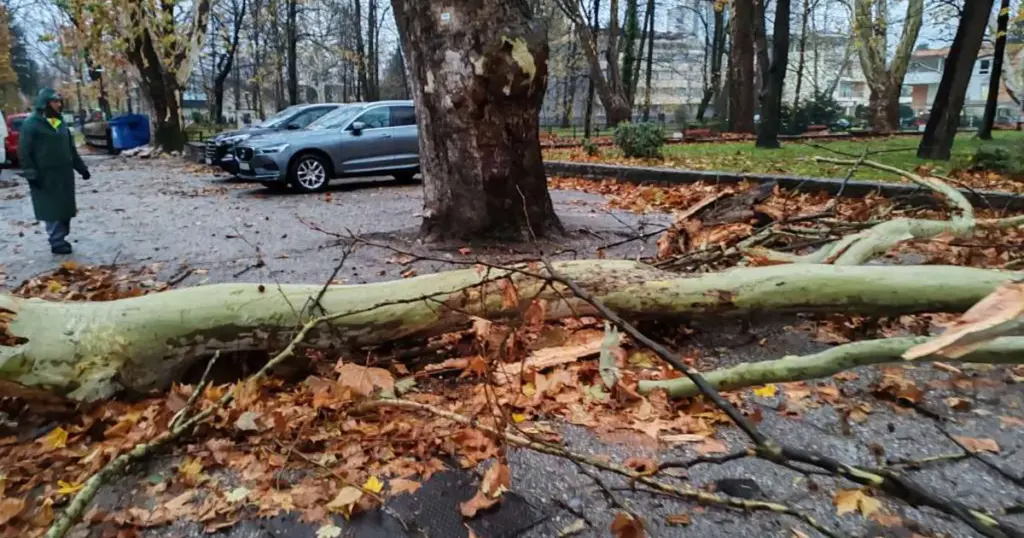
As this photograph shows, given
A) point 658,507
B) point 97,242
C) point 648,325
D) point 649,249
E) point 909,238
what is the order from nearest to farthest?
point 658,507 → point 648,325 → point 909,238 → point 649,249 → point 97,242

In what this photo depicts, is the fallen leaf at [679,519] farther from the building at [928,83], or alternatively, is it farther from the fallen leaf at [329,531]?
the building at [928,83]

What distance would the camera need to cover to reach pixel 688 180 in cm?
1092

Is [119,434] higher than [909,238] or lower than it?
lower

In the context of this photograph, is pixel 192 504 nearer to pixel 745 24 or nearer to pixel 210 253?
pixel 210 253

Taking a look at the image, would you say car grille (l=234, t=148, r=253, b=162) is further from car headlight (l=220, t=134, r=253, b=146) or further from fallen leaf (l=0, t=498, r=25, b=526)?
fallen leaf (l=0, t=498, r=25, b=526)

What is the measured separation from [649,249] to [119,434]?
4923 mm

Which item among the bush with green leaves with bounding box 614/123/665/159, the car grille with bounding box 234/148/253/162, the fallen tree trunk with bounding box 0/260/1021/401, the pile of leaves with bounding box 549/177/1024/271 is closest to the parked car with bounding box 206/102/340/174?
the car grille with bounding box 234/148/253/162

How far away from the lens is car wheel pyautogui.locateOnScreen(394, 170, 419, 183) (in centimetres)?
1353

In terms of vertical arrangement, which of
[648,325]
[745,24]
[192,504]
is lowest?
[192,504]

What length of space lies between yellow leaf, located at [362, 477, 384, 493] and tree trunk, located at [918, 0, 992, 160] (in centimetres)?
1310

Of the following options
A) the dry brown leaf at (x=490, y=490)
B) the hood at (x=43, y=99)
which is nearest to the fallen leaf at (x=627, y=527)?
the dry brown leaf at (x=490, y=490)

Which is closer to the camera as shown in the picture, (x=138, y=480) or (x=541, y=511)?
(x=541, y=511)

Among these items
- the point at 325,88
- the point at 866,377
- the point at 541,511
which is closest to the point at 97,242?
the point at 541,511

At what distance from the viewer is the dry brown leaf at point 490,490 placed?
242 cm
